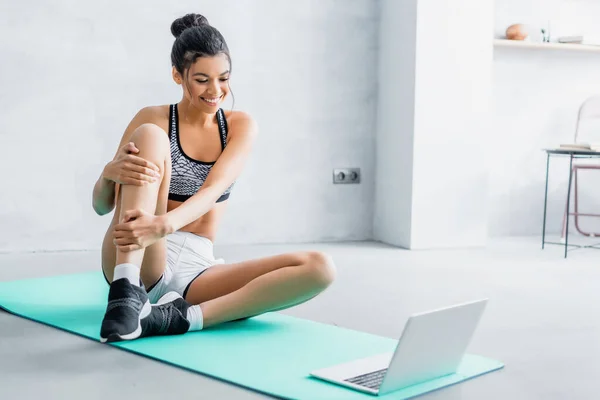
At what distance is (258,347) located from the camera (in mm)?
2084

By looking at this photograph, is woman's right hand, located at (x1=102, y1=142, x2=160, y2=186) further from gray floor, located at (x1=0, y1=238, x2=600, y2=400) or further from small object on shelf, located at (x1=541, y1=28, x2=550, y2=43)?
small object on shelf, located at (x1=541, y1=28, x2=550, y2=43)

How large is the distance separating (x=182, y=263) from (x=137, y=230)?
0.35m

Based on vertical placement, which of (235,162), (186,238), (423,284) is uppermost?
(235,162)

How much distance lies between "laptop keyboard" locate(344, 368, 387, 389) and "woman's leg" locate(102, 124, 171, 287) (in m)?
0.63

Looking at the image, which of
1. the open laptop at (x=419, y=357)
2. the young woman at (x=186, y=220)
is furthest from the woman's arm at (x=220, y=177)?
the open laptop at (x=419, y=357)

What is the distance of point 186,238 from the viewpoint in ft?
7.79

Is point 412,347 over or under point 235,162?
under

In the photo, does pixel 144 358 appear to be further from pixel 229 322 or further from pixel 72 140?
pixel 72 140

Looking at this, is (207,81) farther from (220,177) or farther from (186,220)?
(186,220)

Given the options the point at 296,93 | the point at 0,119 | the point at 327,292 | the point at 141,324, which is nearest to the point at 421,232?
the point at 296,93

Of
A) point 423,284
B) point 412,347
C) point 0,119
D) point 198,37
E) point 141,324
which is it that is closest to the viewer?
point 412,347

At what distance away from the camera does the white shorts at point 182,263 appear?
90.3 inches

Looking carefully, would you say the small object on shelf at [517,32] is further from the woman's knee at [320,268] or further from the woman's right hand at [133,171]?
the woman's right hand at [133,171]

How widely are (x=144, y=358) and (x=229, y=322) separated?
421 mm
